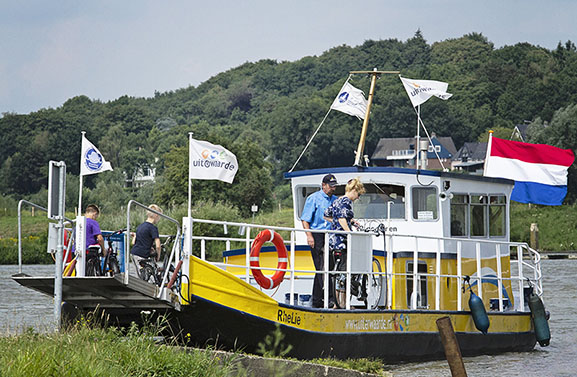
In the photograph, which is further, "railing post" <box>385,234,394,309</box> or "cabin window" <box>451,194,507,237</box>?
"cabin window" <box>451,194,507,237</box>

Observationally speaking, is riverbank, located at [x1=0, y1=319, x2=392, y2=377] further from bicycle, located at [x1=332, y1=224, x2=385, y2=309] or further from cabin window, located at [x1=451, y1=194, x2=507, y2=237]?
cabin window, located at [x1=451, y1=194, x2=507, y2=237]

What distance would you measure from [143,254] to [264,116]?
13893 cm

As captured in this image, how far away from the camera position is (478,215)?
15945 mm

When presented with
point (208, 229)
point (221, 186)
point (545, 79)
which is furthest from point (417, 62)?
point (208, 229)

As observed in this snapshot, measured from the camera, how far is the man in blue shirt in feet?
41.2

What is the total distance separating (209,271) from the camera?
11.0 metres

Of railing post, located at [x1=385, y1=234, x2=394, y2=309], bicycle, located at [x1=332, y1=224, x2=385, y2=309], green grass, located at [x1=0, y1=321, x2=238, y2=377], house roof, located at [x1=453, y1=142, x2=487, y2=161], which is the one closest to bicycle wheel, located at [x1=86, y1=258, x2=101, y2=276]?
green grass, located at [x1=0, y1=321, x2=238, y2=377]

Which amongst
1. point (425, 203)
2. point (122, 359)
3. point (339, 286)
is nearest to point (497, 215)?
point (425, 203)

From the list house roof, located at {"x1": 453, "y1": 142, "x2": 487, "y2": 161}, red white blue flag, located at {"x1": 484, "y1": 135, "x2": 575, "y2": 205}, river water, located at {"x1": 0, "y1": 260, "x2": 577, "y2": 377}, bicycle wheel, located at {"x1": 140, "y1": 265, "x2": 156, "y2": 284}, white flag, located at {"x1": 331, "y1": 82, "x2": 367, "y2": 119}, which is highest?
house roof, located at {"x1": 453, "y1": 142, "x2": 487, "y2": 161}

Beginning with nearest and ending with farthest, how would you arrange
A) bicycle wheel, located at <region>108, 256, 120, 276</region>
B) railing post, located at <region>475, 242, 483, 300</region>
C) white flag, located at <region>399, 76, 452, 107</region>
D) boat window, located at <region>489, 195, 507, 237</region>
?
1. bicycle wheel, located at <region>108, 256, 120, 276</region>
2. railing post, located at <region>475, 242, 483, 300</region>
3. boat window, located at <region>489, 195, 507, 237</region>
4. white flag, located at <region>399, 76, 452, 107</region>

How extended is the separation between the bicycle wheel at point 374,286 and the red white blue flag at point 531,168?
184 inches

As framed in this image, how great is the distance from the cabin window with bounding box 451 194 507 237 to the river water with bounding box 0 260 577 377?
210 centimetres

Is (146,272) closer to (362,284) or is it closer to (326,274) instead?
(326,274)

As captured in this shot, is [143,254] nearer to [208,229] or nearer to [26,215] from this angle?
[208,229]
